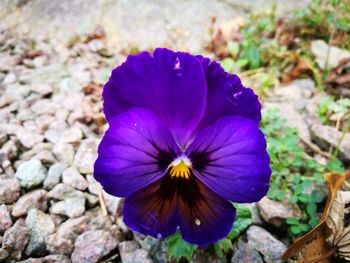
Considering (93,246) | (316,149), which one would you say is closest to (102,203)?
(93,246)

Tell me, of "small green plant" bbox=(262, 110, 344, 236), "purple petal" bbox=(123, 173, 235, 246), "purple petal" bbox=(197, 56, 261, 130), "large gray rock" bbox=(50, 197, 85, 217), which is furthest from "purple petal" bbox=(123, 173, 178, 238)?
"small green plant" bbox=(262, 110, 344, 236)

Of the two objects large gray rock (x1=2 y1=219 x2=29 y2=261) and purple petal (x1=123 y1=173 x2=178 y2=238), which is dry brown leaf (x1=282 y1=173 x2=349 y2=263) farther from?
large gray rock (x1=2 y1=219 x2=29 y2=261)

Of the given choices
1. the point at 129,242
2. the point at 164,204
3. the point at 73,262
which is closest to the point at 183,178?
the point at 164,204

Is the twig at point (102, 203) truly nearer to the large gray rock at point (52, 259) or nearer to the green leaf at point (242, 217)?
the large gray rock at point (52, 259)

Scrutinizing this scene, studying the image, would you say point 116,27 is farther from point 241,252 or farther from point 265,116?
point 241,252

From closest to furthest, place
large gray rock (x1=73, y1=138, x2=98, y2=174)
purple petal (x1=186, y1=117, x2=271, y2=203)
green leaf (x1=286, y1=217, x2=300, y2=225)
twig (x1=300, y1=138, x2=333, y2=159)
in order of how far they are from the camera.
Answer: purple petal (x1=186, y1=117, x2=271, y2=203) < green leaf (x1=286, y1=217, x2=300, y2=225) < large gray rock (x1=73, y1=138, x2=98, y2=174) < twig (x1=300, y1=138, x2=333, y2=159)

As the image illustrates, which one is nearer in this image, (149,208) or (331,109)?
(149,208)

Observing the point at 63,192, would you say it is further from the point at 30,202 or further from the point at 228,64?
the point at 228,64
